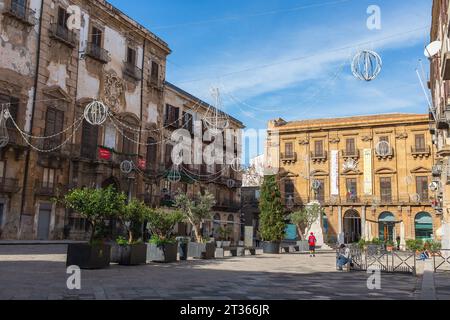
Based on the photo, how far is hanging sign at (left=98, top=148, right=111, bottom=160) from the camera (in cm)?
2748

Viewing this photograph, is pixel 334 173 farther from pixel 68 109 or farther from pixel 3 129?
pixel 3 129

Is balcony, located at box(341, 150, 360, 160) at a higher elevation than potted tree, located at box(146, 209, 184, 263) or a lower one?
higher

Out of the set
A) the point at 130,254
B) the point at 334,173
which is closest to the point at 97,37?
the point at 130,254

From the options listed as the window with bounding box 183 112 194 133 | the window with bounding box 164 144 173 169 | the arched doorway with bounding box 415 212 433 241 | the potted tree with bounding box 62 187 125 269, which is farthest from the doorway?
the arched doorway with bounding box 415 212 433 241

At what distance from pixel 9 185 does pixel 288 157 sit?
101ft

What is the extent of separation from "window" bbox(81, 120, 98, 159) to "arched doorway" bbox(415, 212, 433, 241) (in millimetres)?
29585

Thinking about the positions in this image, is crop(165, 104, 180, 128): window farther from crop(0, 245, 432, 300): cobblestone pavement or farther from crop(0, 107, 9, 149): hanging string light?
crop(0, 245, 432, 300): cobblestone pavement

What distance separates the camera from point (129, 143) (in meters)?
30.8

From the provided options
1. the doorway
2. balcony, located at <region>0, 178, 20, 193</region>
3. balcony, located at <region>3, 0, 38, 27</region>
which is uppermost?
balcony, located at <region>3, 0, 38, 27</region>

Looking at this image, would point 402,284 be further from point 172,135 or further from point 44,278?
point 172,135

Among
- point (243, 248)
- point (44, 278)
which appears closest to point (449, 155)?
point (243, 248)

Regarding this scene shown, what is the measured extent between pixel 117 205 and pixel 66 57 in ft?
54.0

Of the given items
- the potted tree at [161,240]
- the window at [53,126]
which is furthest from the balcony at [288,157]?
the potted tree at [161,240]

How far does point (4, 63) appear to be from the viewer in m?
22.0
